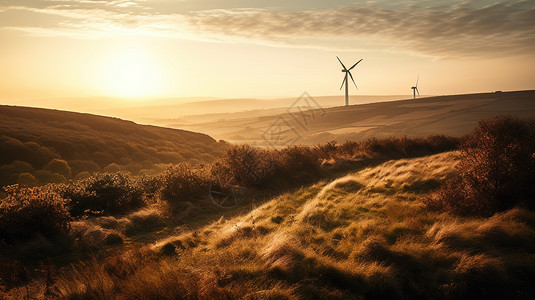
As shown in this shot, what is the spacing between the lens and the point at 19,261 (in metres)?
8.54

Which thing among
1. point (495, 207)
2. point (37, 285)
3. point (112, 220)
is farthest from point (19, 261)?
point (495, 207)

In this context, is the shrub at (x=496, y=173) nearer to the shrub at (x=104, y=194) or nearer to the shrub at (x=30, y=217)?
the shrub at (x=30, y=217)

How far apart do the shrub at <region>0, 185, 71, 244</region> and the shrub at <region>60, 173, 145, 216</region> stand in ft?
6.01

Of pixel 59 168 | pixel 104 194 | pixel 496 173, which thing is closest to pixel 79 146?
pixel 59 168

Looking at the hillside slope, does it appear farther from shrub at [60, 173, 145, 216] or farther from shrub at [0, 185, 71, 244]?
shrub at [60, 173, 145, 216]

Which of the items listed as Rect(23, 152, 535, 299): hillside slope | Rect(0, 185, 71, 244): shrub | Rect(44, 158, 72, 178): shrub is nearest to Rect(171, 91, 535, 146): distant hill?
Rect(44, 158, 72, 178): shrub

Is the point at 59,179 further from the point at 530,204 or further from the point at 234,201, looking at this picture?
the point at 530,204

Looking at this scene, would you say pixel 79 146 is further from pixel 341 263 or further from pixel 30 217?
pixel 341 263

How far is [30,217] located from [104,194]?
164 inches

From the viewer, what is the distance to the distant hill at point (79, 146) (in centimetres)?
2922

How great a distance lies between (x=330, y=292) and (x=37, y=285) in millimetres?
6811

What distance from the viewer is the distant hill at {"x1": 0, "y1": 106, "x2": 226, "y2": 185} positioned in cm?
2922

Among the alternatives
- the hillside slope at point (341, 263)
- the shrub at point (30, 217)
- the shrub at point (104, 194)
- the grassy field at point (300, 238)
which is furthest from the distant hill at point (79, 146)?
A: the hillside slope at point (341, 263)

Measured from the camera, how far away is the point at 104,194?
14.1 metres
